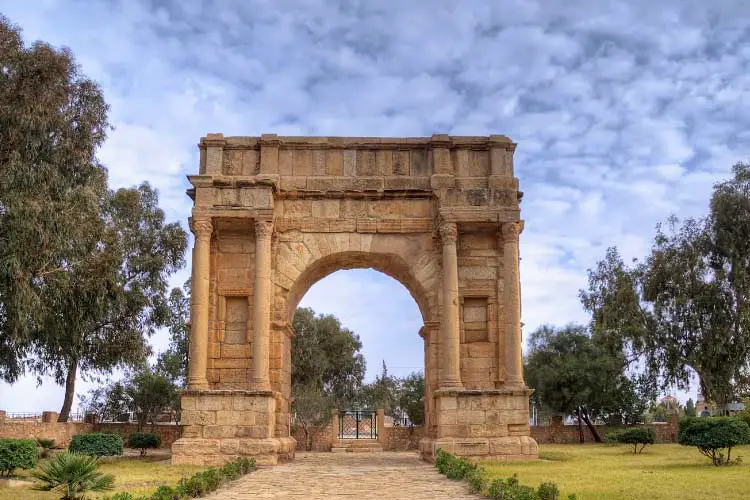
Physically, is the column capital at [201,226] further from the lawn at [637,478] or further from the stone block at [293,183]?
the lawn at [637,478]

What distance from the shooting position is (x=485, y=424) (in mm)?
17156

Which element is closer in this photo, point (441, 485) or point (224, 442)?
point (441, 485)

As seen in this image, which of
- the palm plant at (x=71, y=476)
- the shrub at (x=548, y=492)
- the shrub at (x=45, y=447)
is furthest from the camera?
the shrub at (x=45, y=447)

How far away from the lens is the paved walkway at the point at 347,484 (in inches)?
406

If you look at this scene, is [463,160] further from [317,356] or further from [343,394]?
[343,394]

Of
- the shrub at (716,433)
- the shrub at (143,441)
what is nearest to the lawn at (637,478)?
the shrub at (716,433)

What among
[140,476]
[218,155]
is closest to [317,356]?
[218,155]

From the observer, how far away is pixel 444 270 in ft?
59.0

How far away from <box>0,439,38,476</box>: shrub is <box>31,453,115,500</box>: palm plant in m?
2.59

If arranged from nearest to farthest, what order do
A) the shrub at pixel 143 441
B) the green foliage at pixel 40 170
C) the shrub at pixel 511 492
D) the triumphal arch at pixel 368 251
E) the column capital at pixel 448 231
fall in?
the shrub at pixel 511 492
the green foliage at pixel 40 170
the triumphal arch at pixel 368 251
the column capital at pixel 448 231
the shrub at pixel 143 441

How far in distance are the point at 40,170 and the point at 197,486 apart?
966 cm

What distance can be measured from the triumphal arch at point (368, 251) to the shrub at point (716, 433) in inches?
141

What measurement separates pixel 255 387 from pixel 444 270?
196 inches

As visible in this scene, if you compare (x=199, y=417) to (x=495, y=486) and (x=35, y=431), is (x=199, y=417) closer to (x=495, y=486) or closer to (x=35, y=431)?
(x=495, y=486)
